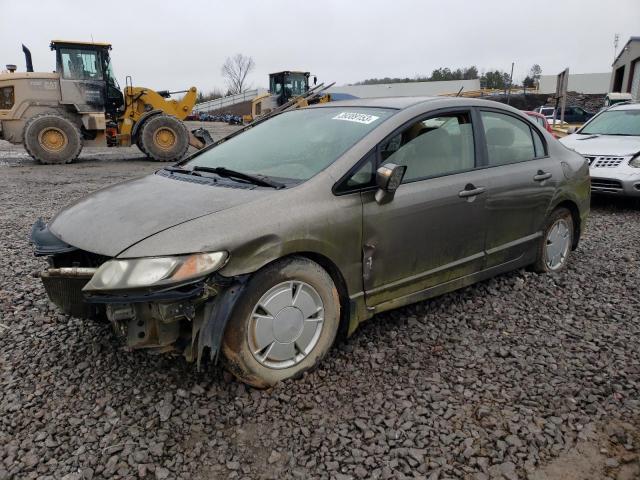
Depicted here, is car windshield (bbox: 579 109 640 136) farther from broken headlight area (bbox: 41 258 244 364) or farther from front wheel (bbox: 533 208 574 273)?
broken headlight area (bbox: 41 258 244 364)

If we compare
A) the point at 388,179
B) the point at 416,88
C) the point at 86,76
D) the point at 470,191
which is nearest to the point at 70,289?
the point at 388,179

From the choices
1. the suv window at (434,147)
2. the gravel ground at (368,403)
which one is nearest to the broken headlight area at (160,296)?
the gravel ground at (368,403)

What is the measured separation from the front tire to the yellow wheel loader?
1196cm

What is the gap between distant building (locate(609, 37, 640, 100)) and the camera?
2853cm

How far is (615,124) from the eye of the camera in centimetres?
836

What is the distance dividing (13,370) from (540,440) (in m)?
2.81

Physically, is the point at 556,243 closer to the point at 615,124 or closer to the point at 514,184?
the point at 514,184

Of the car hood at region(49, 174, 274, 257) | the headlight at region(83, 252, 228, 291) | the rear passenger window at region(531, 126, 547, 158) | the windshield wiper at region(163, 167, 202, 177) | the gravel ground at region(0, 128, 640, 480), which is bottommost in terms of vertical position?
the gravel ground at region(0, 128, 640, 480)

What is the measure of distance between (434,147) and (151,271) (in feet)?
6.62

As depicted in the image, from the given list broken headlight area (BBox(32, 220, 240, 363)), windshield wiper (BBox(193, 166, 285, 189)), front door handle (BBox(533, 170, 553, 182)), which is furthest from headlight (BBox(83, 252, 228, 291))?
front door handle (BBox(533, 170, 553, 182))

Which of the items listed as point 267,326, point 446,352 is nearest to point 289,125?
point 267,326

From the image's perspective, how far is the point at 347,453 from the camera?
7.31ft

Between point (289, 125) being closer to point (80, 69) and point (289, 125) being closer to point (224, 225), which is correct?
point (224, 225)

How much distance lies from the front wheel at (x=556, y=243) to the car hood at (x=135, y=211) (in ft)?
8.65
